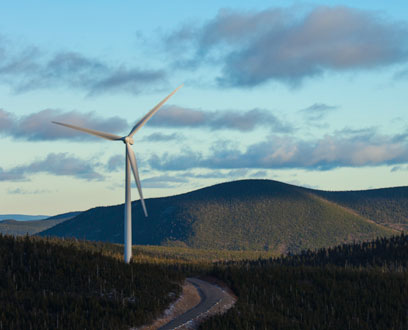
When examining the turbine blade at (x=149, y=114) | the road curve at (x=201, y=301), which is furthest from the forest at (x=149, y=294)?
the turbine blade at (x=149, y=114)

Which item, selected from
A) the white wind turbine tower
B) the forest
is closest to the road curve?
the forest

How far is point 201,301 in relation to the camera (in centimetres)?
7388

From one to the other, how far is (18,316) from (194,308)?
810 inches

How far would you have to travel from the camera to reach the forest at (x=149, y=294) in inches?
2488

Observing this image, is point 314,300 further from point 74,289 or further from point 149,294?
point 74,289

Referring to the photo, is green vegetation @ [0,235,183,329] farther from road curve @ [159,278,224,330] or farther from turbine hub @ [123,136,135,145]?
turbine hub @ [123,136,135,145]

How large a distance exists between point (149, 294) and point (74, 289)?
9.15 metres

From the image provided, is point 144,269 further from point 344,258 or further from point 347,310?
point 344,258

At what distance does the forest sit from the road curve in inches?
79.5

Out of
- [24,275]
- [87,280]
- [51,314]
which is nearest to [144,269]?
[87,280]

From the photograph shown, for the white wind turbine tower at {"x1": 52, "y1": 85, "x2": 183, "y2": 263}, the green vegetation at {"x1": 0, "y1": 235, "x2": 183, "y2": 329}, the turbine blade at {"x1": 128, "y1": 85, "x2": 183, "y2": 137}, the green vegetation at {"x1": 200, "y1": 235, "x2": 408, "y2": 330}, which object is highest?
the turbine blade at {"x1": 128, "y1": 85, "x2": 183, "y2": 137}

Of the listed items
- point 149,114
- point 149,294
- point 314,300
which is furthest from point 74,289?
point 314,300

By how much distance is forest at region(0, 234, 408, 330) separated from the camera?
2488 inches

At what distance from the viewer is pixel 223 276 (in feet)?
292
